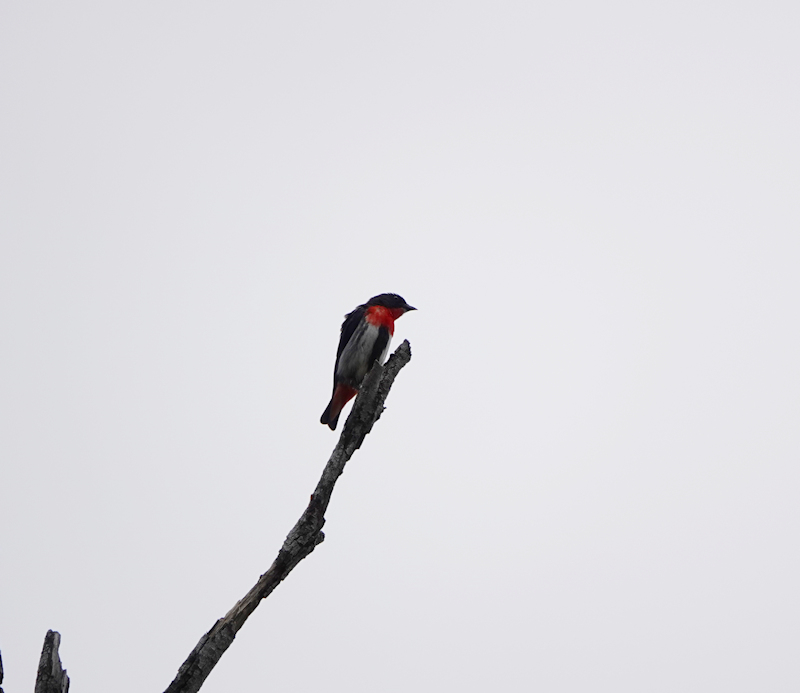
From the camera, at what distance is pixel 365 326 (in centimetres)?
863

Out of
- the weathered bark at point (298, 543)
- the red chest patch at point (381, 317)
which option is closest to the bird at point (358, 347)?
the red chest patch at point (381, 317)

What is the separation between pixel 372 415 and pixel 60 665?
2297mm

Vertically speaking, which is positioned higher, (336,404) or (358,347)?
(358,347)

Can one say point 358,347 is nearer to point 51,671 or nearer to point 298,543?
point 298,543

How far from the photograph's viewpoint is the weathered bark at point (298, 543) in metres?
4.19

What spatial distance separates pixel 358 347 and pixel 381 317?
46 cm

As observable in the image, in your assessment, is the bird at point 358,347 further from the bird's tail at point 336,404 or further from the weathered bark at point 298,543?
the weathered bark at point 298,543

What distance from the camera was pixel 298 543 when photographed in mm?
4535

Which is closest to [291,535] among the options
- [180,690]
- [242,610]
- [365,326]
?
Answer: [242,610]

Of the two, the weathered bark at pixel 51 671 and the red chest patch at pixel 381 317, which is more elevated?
the red chest patch at pixel 381 317

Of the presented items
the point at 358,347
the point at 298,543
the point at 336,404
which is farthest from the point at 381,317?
the point at 298,543

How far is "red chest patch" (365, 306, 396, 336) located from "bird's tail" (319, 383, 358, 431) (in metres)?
0.76

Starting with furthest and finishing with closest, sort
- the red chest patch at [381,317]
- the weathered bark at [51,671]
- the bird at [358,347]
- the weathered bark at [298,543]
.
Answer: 1. the red chest patch at [381,317]
2. the bird at [358,347]
3. the weathered bark at [298,543]
4. the weathered bark at [51,671]

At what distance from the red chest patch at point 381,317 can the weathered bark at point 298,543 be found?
3.20 m
